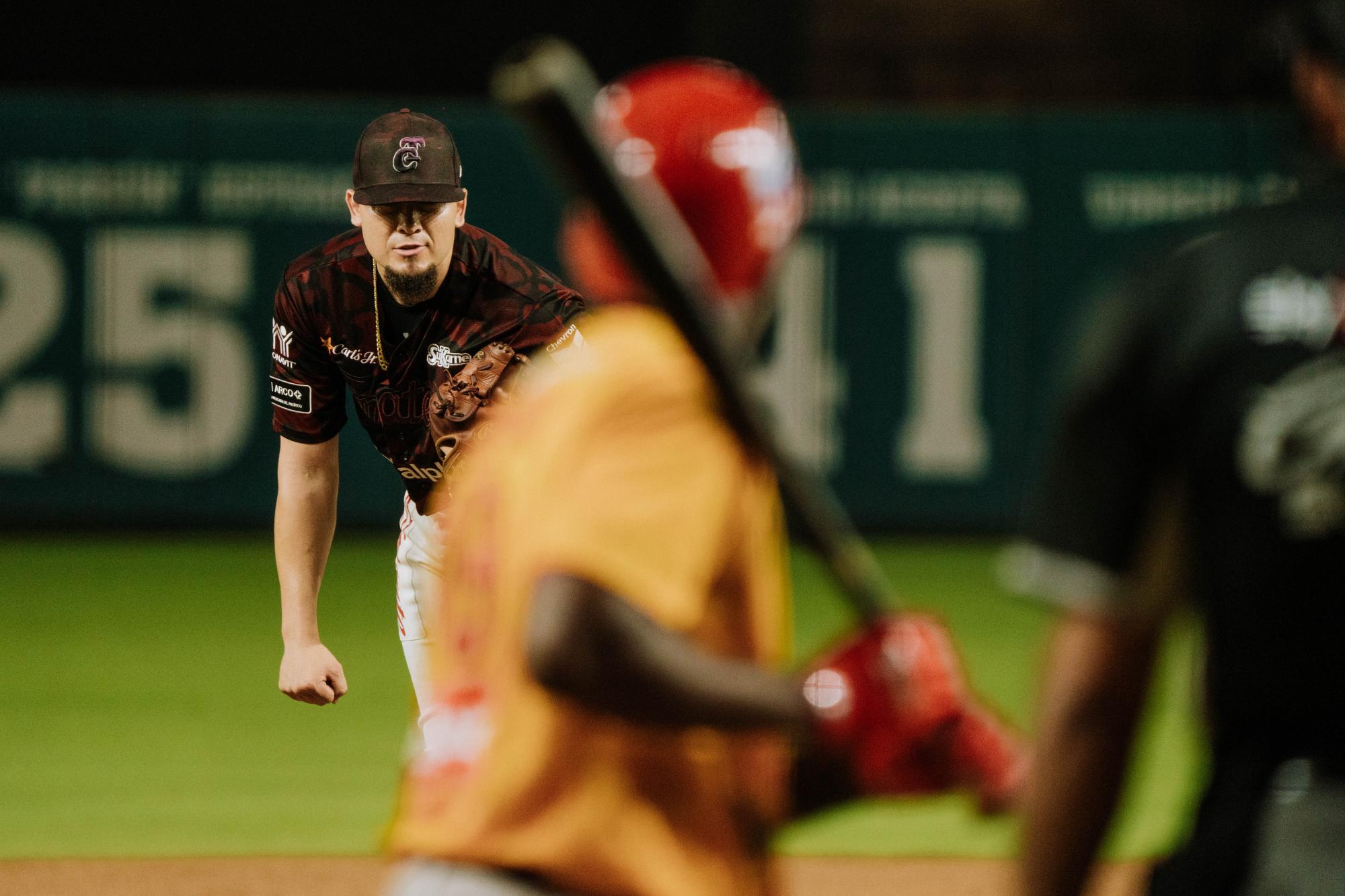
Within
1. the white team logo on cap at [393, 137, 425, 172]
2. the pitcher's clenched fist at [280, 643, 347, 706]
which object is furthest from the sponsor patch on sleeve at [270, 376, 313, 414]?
the pitcher's clenched fist at [280, 643, 347, 706]

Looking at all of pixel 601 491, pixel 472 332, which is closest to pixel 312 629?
pixel 472 332

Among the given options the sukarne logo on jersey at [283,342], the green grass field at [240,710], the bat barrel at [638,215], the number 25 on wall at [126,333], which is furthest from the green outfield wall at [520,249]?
the bat barrel at [638,215]

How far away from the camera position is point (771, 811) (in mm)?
2035

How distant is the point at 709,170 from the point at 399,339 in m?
2.79

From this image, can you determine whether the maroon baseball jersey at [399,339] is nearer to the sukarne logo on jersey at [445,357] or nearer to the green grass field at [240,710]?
the sukarne logo on jersey at [445,357]

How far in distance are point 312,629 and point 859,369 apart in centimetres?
877

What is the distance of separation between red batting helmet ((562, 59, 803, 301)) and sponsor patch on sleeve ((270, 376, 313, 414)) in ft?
9.00

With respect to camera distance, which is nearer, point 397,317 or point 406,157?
point 406,157

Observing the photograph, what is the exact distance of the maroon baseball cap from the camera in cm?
458

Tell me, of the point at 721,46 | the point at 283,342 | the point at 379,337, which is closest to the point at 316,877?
the point at 283,342

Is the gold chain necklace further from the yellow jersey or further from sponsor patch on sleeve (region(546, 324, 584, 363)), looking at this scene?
the yellow jersey

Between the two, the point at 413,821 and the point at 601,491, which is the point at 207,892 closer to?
the point at 413,821

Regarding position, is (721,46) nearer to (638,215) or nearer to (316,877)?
(316,877)

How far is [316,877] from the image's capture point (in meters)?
5.73
